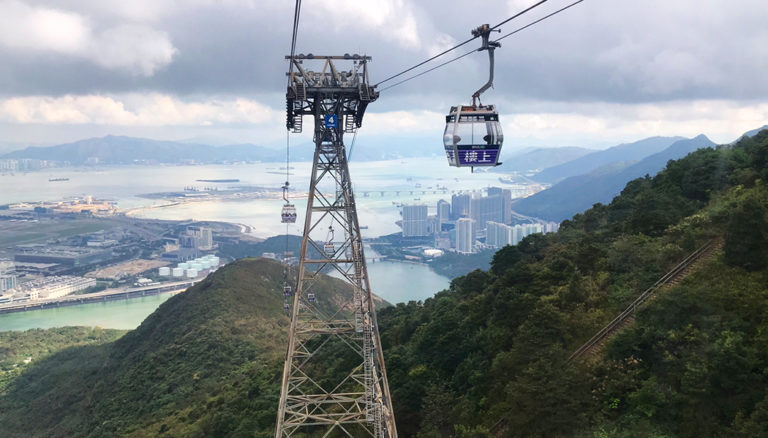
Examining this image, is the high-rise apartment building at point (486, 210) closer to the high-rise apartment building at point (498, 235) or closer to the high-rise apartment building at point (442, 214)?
the high-rise apartment building at point (442, 214)

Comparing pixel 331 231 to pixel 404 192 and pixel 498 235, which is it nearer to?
pixel 498 235

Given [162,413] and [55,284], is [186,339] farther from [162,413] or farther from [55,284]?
[55,284]

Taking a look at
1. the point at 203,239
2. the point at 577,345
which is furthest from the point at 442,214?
the point at 577,345

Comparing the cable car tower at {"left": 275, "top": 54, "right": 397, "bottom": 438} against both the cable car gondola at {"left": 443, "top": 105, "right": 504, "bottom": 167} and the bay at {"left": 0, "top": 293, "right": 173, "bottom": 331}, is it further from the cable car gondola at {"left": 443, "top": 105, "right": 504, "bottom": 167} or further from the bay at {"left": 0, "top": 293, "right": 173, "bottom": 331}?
the bay at {"left": 0, "top": 293, "right": 173, "bottom": 331}

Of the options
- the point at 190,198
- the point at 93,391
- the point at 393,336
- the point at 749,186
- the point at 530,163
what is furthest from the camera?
the point at 530,163

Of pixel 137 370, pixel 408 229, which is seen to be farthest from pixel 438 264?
pixel 137 370

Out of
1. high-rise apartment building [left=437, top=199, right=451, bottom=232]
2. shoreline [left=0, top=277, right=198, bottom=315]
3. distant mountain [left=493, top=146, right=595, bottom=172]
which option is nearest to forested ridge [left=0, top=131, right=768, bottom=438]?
shoreline [left=0, top=277, right=198, bottom=315]
